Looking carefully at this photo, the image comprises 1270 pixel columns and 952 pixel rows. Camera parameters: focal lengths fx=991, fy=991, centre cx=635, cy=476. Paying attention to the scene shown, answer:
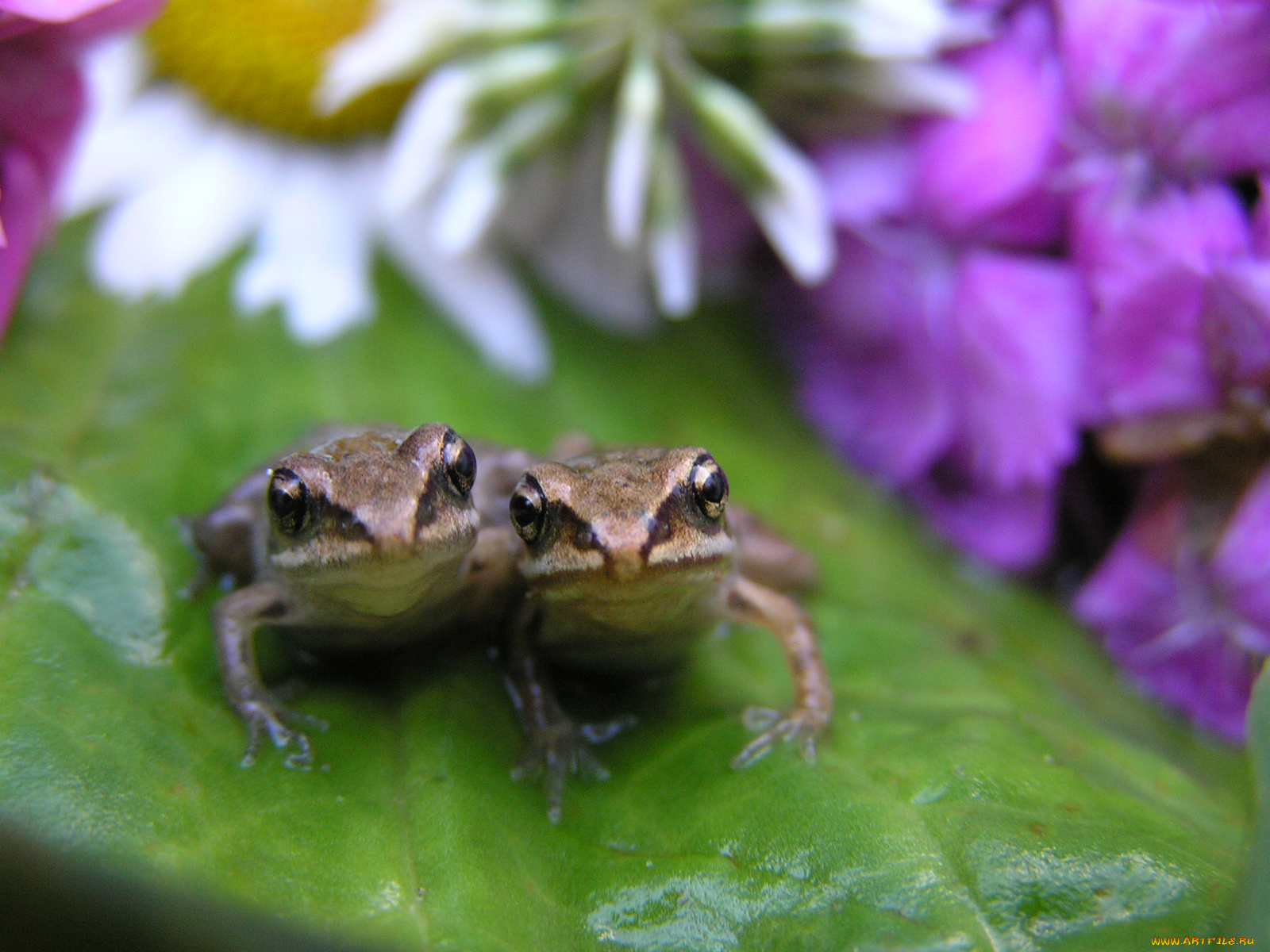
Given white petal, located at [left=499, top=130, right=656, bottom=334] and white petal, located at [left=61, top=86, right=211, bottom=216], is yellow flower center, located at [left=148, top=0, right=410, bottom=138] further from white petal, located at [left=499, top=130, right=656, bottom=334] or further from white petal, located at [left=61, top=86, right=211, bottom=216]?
white petal, located at [left=499, top=130, right=656, bottom=334]

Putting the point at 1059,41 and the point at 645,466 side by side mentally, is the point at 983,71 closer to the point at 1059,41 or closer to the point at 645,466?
the point at 1059,41

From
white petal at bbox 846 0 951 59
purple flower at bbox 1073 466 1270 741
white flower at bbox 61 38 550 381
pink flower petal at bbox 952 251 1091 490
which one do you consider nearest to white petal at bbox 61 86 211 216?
white flower at bbox 61 38 550 381

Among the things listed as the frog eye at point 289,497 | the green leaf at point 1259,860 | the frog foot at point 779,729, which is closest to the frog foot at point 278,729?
the frog eye at point 289,497

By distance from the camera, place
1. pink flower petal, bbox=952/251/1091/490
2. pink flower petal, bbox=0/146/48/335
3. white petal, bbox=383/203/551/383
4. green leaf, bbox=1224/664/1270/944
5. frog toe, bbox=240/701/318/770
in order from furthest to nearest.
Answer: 1. white petal, bbox=383/203/551/383
2. pink flower petal, bbox=952/251/1091/490
3. pink flower petal, bbox=0/146/48/335
4. frog toe, bbox=240/701/318/770
5. green leaf, bbox=1224/664/1270/944

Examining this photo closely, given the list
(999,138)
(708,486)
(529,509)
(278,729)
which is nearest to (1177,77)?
A: (999,138)

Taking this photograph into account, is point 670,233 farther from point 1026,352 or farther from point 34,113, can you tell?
point 34,113

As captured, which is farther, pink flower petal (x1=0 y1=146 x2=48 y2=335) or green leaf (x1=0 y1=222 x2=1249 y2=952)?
pink flower petal (x1=0 y1=146 x2=48 y2=335)

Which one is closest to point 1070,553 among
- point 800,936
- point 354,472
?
point 800,936
